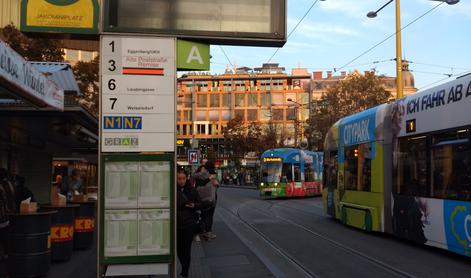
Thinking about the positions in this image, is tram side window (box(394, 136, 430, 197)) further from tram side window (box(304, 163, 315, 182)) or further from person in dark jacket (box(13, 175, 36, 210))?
tram side window (box(304, 163, 315, 182))

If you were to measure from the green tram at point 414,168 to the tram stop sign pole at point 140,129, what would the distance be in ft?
18.0

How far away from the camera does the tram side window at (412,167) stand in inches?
443

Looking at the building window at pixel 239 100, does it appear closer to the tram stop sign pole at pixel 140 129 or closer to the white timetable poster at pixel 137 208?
the tram stop sign pole at pixel 140 129

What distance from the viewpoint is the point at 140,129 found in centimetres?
664

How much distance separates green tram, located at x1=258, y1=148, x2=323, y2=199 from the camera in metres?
33.5

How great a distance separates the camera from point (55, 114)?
11844 millimetres

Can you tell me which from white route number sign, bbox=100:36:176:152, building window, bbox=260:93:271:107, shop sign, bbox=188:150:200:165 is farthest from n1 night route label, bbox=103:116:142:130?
building window, bbox=260:93:271:107

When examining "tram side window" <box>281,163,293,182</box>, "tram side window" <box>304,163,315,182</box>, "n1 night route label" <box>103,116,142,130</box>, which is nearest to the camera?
"n1 night route label" <box>103,116,142,130</box>

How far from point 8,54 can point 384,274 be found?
668cm

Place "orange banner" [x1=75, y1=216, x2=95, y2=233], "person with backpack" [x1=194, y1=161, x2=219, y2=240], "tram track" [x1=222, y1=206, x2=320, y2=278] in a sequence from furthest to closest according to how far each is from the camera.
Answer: "person with backpack" [x1=194, y1=161, x2=219, y2=240]
"orange banner" [x1=75, y1=216, x2=95, y2=233]
"tram track" [x1=222, y1=206, x2=320, y2=278]

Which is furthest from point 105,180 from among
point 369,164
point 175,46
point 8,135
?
point 8,135

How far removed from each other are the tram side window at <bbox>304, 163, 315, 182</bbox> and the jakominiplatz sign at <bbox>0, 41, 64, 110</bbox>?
88.0 ft

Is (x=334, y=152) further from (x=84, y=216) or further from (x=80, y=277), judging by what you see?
(x=80, y=277)

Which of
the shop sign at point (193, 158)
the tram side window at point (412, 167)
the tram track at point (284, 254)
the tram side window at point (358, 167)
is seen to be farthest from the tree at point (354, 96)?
the tram side window at point (412, 167)
